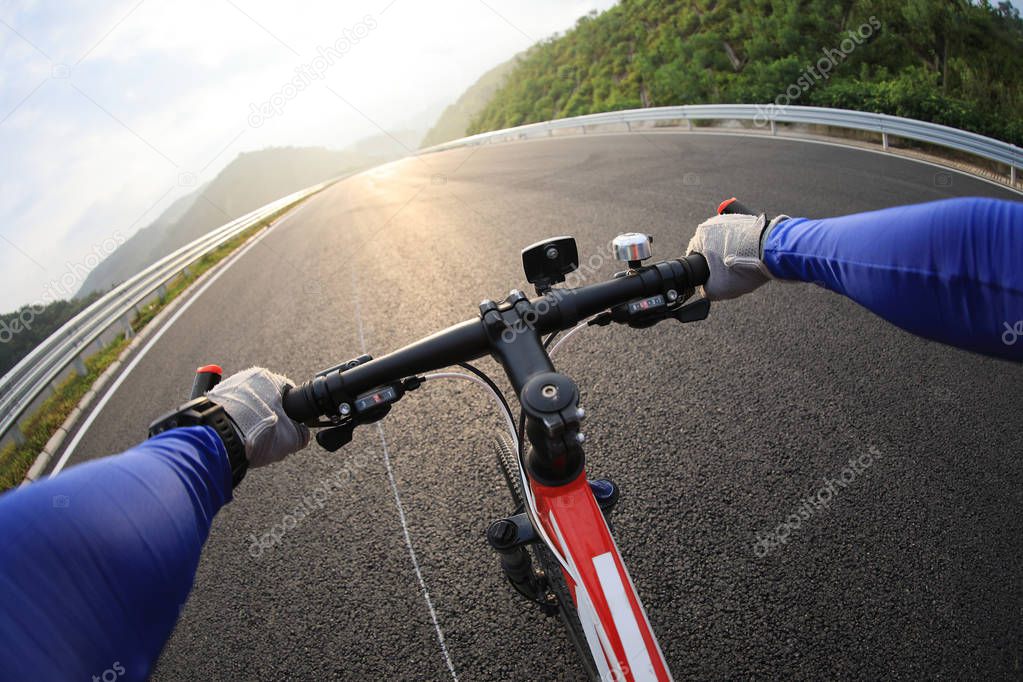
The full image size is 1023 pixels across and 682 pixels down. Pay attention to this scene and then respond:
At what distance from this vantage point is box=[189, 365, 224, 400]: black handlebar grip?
1421 mm

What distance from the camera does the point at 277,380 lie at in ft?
4.85

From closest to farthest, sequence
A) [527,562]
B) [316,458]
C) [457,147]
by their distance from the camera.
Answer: [527,562] → [316,458] → [457,147]

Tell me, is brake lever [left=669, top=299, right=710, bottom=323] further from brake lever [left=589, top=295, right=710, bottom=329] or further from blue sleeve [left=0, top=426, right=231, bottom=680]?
blue sleeve [left=0, top=426, right=231, bottom=680]

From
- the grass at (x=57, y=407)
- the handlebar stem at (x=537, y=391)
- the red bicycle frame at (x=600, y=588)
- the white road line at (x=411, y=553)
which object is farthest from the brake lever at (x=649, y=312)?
the grass at (x=57, y=407)

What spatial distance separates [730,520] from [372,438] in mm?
2289

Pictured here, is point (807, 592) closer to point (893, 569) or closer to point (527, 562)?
point (893, 569)

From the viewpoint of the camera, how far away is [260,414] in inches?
54.5

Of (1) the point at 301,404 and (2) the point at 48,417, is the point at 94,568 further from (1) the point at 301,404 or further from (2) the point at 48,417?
(2) the point at 48,417

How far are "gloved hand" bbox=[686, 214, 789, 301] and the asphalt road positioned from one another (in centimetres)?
149

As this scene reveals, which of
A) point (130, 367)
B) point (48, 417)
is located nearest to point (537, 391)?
point (48, 417)

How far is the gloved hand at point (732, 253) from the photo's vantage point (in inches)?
58.6

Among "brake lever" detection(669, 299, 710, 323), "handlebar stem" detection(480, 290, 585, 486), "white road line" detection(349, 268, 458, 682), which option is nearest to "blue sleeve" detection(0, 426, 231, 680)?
"handlebar stem" detection(480, 290, 585, 486)

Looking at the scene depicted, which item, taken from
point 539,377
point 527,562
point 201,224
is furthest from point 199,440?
point 201,224

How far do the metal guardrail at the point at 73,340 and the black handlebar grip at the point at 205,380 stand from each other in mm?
5309
